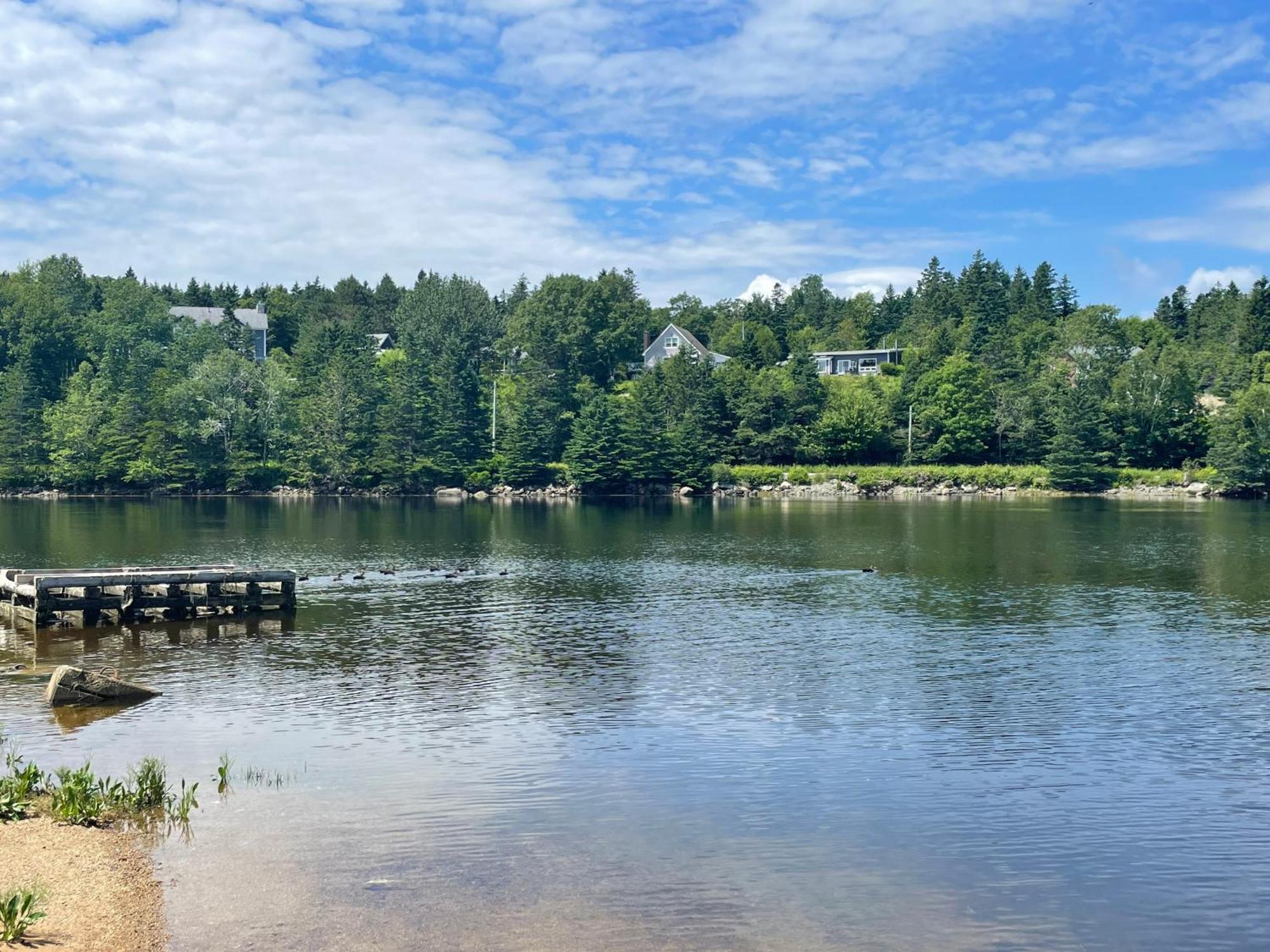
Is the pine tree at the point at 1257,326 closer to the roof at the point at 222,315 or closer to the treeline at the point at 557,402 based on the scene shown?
the treeline at the point at 557,402

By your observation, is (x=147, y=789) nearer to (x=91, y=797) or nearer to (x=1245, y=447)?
(x=91, y=797)

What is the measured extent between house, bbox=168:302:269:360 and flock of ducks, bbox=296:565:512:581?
12559cm

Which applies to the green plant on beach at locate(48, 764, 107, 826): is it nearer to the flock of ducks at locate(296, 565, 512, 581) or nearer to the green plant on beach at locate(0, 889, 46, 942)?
the green plant on beach at locate(0, 889, 46, 942)

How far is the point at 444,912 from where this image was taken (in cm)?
1515

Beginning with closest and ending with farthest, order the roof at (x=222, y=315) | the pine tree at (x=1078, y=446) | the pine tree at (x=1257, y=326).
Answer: the pine tree at (x=1078, y=446) → the pine tree at (x=1257, y=326) → the roof at (x=222, y=315)

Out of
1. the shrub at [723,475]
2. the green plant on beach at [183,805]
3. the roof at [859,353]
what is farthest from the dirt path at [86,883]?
the roof at [859,353]

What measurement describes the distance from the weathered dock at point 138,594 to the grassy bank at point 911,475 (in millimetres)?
92357

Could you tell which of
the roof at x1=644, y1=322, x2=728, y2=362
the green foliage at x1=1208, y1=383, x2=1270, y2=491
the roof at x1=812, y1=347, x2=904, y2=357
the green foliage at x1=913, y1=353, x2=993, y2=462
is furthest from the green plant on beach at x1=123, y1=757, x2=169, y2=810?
the roof at x1=812, y1=347, x2=904, y2=357

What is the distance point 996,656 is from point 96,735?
24611mm

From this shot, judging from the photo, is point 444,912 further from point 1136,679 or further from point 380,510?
point 380,510

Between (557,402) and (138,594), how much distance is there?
97.5 m

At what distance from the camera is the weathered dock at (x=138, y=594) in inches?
1484

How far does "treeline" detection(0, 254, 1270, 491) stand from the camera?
12431 cm

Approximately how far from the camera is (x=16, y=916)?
1273 cm
